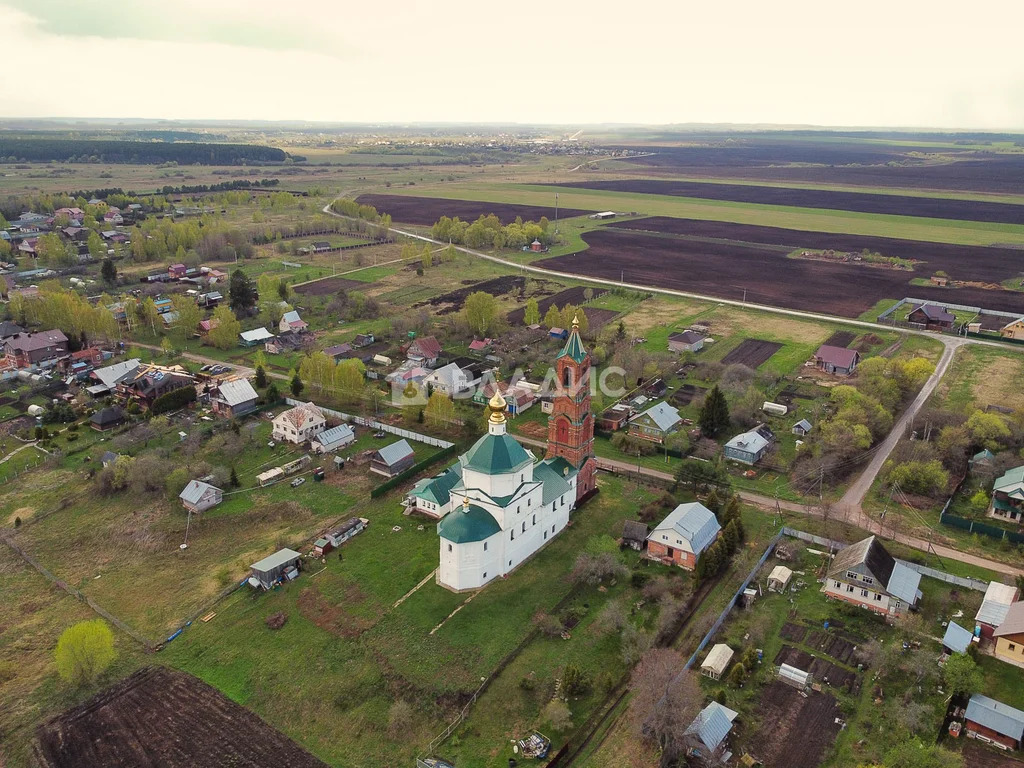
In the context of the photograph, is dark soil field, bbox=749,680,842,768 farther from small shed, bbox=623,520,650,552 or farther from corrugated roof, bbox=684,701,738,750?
small shed, bbox=623,520,650,552

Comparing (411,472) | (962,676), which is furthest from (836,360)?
(411,472)

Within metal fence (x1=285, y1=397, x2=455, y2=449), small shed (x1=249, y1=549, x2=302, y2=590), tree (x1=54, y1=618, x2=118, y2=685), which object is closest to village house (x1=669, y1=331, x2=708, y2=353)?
metal fence (x1=285, y1=397, x2=455, y2=449)

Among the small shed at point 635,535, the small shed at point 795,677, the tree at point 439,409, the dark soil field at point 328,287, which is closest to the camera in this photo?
the small shed at point 795,677

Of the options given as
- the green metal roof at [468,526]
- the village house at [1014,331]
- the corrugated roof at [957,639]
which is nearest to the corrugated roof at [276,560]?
the green metal roof at [468,526]

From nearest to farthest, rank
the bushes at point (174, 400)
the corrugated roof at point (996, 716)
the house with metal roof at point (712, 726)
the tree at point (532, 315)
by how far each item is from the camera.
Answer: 1. the house with metal roof at point (712, 726)
2. the corrugated roof at point (996, 716)
3. the bushes at point (174, 400)
4. the tree at point (532, 315)

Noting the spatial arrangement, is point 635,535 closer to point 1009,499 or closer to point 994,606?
point 994,606

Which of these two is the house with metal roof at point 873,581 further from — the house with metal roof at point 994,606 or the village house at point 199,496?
the village house at point 199,496
